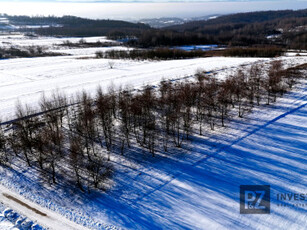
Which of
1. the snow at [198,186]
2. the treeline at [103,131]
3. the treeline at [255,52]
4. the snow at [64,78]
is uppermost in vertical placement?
the treeline at [255,52]

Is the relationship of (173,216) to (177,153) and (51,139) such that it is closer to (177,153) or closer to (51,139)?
(177,153)

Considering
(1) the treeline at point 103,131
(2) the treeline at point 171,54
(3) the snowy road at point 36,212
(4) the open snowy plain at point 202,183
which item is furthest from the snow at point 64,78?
(4) the open snowy plain at point 202,183

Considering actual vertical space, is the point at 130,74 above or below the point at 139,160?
above

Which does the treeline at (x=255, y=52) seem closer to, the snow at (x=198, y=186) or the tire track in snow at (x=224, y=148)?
the tire track in snow at (x=224, y=148)

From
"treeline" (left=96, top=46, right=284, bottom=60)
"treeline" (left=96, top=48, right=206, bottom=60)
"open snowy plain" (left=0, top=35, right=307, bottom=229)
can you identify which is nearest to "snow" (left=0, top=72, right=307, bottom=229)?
"open snowy plain" (left=0, top=35, right=307, bottom=229)

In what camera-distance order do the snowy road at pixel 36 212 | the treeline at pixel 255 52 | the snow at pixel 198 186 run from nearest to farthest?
the snowy road at pixel 36 212
the snow at pixel 198 186
the treeline at pixel 255 52

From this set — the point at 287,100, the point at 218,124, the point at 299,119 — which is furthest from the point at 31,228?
the point at 287,100
